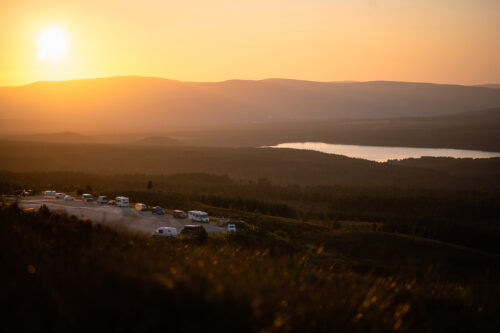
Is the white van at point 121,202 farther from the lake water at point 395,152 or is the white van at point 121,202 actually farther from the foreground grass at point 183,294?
the lake water at point 395,152

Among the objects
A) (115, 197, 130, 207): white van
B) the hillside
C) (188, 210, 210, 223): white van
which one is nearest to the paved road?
(188, 210, 210, 223): white van

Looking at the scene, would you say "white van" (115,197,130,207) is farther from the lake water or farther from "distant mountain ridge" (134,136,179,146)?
"distant mountain ridge" (134,136,179,146)

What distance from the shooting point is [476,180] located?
8825cm

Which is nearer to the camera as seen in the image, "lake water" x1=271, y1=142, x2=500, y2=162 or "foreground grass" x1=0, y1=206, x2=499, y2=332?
"foreground grass" x1=0, y1=206, x2=499, y2=332

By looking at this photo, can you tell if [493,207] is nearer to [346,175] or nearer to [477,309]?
[346,175]

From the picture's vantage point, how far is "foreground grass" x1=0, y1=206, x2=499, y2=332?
13.8 feet

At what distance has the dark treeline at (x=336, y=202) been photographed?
127 ft

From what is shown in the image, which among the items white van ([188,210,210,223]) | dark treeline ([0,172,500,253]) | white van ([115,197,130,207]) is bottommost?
dark treeline ([0,172,500,253])

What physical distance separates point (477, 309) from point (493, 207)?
58.3m

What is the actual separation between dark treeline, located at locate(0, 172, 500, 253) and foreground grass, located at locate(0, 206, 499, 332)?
28541mm

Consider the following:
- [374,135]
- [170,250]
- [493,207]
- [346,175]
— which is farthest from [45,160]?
[374,135]

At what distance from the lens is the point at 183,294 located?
4.27m

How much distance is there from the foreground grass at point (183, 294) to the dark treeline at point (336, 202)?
28.5 m

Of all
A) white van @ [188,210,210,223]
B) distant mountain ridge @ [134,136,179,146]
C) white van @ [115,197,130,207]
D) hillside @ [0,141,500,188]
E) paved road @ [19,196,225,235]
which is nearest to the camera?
paved road @ [19,196,225,235]
